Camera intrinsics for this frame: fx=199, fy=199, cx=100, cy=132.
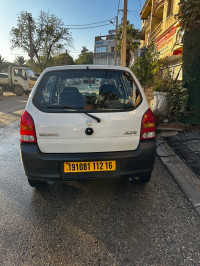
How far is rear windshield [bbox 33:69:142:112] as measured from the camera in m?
2.28

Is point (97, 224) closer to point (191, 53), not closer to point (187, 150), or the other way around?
point (187, 150)

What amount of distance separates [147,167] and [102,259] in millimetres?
1100

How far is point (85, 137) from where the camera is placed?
2199 millimetres

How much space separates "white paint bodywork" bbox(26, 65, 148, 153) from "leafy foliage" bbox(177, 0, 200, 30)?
4306 millimetres

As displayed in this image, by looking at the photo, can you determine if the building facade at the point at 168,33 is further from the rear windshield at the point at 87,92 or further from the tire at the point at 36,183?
the tire at the point at 36,183

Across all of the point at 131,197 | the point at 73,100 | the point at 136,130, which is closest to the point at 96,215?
the point at 131,197

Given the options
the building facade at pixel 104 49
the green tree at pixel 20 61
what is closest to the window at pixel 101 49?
the building facade at pixel 104 49

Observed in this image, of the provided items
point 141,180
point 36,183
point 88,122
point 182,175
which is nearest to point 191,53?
point 182,175

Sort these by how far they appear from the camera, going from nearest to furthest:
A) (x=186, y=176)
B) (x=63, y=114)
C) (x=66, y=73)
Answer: (x=63, y=114), (x=66, y=73), (x=186, y=176)

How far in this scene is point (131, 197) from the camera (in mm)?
2602

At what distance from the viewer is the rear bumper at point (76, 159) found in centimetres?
220

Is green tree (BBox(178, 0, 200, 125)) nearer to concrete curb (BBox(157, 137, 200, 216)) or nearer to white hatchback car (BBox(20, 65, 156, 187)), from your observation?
concrete curb (BBox(157, 137, 200, 216))

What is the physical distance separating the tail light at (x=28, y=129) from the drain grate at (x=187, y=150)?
252 cm

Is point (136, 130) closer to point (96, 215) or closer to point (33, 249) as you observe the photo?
point (96, 215)
